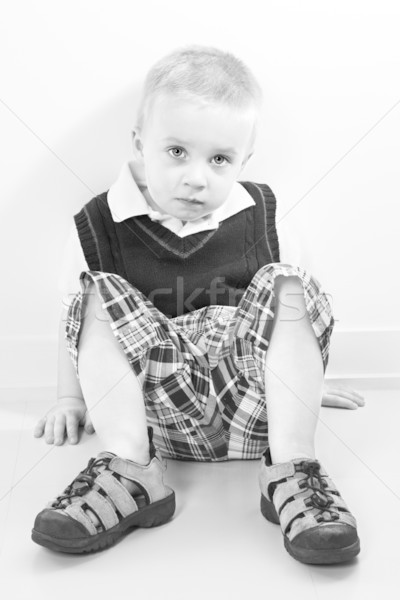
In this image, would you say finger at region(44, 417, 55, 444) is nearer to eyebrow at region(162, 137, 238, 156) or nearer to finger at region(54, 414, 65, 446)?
finger at region(54, 414, 65, 446)

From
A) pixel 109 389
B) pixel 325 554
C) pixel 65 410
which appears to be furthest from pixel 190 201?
pixel 325 554

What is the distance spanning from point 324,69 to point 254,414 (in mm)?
675

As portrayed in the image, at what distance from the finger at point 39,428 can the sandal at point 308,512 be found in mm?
478

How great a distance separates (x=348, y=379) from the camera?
164cm

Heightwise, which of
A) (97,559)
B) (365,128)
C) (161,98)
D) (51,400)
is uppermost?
(161,98)

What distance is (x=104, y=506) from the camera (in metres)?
0.99

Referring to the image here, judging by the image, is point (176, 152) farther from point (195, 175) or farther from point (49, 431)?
point (49, 431)

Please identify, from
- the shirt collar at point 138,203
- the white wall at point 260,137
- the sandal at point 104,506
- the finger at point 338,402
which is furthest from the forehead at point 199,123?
the finger at point 338,402

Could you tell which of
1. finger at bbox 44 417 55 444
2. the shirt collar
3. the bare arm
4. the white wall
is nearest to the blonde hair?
the shirt collar

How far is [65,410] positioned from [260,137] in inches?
24.3

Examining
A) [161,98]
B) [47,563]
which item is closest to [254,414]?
[47,563]

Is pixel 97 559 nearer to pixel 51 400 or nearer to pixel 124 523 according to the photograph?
pixel 124 523

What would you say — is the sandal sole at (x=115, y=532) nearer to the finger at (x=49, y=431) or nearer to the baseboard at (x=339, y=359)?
the finger at (x=49, y=431)

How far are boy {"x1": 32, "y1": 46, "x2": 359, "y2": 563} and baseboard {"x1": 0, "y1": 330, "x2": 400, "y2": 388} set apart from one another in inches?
9.4
